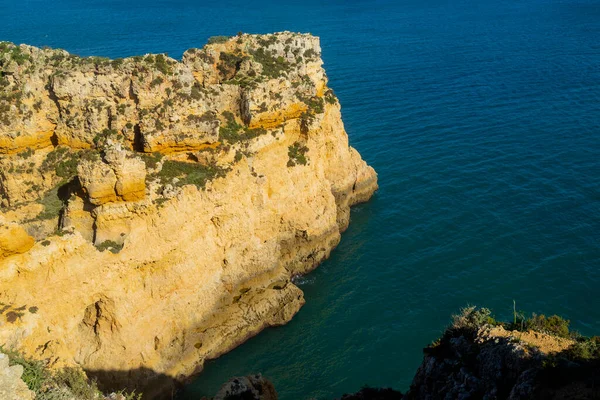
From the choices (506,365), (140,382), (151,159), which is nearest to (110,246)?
(151,159)

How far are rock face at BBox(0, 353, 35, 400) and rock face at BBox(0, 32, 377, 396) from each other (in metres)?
11.4

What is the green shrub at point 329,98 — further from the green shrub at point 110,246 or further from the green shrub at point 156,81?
the green shrub at point 110,246

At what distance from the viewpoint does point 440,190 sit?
5131cm

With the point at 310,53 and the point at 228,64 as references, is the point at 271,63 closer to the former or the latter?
the point at 228,64

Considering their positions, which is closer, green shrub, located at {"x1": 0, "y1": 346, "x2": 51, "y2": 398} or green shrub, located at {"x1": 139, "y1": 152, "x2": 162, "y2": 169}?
green shrub, located at {"x1": 0, "y1": 346, "x2": 51, "y2": 398}

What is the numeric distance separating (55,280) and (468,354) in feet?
69.2

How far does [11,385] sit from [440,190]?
1673 inches

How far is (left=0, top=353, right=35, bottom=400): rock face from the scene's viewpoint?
15116mm

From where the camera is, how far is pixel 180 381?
33.4 metres

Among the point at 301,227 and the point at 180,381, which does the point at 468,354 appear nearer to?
the point at 180,381

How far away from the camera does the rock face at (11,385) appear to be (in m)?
15.1

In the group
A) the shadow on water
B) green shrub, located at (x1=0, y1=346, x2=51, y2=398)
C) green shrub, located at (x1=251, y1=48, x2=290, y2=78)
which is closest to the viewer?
green shrub, located at (x1=0, y1=346, x2=51, y2=398)

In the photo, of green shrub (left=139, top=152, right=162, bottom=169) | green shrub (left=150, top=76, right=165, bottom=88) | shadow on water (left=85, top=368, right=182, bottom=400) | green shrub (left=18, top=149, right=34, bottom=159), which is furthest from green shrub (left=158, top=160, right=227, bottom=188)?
shadow on water (left=85, top=368, right=182, bottom=400)

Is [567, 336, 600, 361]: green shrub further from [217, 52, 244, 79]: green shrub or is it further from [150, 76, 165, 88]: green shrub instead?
[217, 52, 244, 79]: green shrub
